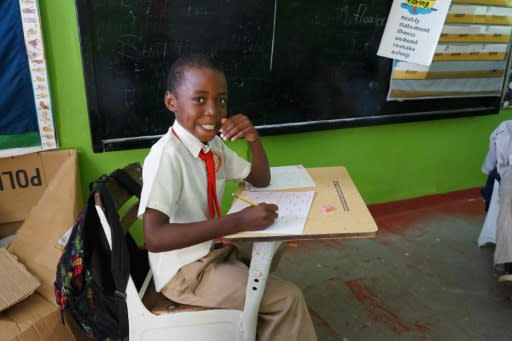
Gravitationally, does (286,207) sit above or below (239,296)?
above

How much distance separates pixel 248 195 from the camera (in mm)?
1474

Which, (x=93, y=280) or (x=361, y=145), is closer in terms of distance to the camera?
(x=93, y=280)

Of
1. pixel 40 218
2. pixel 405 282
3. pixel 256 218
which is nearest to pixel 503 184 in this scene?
pixel 405 282

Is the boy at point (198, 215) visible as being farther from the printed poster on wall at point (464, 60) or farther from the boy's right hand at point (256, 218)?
the printed poster on wall at point (464, 60)

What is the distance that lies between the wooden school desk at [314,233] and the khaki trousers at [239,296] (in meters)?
0.05

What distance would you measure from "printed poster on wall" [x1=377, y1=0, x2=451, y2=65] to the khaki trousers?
1.94 metres

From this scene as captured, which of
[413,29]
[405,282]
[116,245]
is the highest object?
[413,29]

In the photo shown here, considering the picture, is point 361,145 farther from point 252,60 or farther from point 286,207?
point 286,207

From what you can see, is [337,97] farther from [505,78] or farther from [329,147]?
[505,78]

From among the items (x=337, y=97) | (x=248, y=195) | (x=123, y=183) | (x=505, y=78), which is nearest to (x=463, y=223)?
(x=505, y=78)

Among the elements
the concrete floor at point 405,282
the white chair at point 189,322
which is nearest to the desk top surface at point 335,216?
the white chair at point 189,322

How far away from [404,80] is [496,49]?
79 centimetres

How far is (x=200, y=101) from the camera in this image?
1.32 metres

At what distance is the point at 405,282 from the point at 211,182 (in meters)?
1.54
